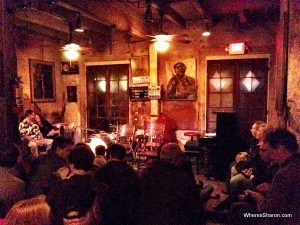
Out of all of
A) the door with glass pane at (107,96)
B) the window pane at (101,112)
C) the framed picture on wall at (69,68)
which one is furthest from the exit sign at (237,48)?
the framed picture on wall at (69,68)

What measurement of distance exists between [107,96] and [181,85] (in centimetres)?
A: 263

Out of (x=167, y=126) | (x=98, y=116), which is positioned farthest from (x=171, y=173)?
(x=98, y=116)

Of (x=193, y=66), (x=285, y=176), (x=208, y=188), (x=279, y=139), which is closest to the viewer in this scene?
(x=285, y=176)

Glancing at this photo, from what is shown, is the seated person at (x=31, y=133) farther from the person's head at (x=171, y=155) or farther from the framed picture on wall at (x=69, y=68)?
the person's head at (x=171, y=155)

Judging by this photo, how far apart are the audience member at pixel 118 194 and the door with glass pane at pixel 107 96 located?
5871mm

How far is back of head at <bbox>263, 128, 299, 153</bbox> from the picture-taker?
2.42 metres

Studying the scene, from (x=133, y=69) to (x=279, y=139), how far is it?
6.45 metres

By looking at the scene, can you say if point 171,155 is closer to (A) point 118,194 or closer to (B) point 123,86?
(A) point 118,194

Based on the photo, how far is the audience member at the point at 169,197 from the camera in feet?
8.02

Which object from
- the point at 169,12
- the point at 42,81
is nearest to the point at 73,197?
the point at 169,12

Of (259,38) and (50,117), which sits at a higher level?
(259,38)

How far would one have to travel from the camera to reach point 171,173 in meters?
2.51

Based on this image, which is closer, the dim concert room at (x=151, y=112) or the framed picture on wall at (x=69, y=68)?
the dim concert room at (x=151, y=112)

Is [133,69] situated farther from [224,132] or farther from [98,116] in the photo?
[224,132]
